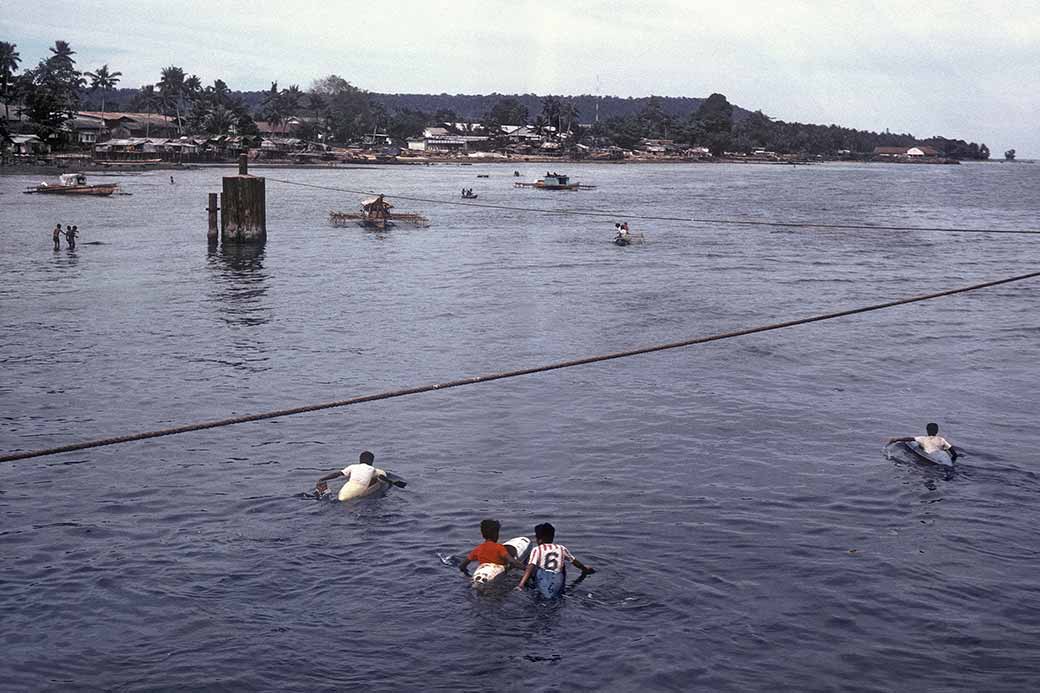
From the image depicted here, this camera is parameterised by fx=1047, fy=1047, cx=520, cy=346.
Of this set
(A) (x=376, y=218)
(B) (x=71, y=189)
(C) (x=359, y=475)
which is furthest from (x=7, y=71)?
(C) (x=359, y=475)

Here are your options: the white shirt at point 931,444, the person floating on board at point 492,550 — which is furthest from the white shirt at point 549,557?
the white shirt at point 931,444

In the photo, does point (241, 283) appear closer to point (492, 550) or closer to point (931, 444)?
point (931, 444)

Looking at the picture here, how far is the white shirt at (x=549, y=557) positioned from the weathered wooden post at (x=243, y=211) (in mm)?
48018

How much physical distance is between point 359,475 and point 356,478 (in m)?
0.09

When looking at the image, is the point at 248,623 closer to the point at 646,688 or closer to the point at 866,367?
the point at 646,688

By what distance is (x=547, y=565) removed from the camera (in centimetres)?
1642

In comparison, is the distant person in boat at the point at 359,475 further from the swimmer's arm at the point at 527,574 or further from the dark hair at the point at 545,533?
the dark hair at the point at 545,533

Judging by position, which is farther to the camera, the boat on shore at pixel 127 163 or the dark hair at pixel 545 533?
the boat on shore at pixel 127 163

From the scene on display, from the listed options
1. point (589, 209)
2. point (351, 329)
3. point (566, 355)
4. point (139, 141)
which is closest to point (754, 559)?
point (566, 355)

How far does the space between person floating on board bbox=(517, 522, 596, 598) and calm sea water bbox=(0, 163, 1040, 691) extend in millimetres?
437

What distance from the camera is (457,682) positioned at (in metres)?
14.3

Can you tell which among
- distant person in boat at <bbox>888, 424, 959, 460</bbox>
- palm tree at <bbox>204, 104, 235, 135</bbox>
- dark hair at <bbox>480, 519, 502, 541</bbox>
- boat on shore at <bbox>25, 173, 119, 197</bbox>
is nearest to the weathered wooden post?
distant person in boat at <bbox>888, 424, 959, 460</bbox>

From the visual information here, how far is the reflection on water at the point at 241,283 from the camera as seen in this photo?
141ft

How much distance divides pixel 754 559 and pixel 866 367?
17.6 m
